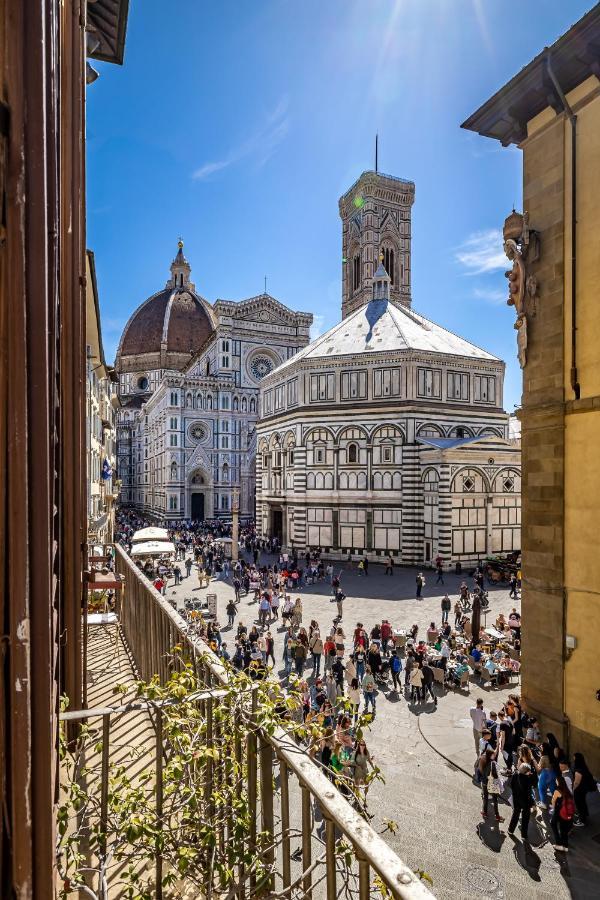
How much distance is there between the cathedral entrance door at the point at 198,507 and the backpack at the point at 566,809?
55.7 meters

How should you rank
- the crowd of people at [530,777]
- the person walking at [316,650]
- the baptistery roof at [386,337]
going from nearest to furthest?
the crowd of people at [530,777], the person walking at [316,650], the baptistery roof at [386,337]

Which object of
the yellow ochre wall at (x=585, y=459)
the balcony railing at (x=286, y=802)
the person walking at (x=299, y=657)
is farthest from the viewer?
the person walking at (x=299, y=657)

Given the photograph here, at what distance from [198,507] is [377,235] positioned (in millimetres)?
39140

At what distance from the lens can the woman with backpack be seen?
774 centimetres

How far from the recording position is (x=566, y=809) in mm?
7742

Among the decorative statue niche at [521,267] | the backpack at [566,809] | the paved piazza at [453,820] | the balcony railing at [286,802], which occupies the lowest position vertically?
the paved piazza at [453,820]

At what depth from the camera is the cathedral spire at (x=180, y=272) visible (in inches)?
3804

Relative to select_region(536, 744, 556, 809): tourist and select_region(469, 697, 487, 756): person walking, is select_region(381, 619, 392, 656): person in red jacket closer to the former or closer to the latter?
select_region(469, 697, 487, 756): person walking

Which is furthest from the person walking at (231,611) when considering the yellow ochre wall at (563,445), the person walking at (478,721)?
the yellow ochre wall at (563,445)

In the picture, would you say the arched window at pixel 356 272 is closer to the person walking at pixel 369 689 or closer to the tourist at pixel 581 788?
the person walking at pixel 369 689

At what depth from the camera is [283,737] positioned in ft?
8.55

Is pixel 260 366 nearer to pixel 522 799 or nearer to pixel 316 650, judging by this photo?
pixel 316 650

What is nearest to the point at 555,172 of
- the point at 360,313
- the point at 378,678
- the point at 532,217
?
the point at 532,217

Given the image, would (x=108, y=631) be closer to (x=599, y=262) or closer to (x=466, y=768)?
Result: (x=466, y=768)
